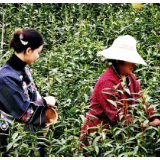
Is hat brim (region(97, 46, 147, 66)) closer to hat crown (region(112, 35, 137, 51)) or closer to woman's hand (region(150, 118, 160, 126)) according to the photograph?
hat crown (region(112, 35, 137, 51))

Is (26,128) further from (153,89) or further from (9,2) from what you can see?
(9,2)

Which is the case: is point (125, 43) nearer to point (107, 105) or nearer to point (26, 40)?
point (107, 105)

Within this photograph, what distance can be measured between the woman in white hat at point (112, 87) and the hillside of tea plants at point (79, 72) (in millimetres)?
82

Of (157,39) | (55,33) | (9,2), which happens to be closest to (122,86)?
(157,39)

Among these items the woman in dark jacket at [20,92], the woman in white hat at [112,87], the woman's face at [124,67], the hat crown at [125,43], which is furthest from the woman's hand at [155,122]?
the woman in dark jacket at [20,92]

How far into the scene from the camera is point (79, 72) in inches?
145

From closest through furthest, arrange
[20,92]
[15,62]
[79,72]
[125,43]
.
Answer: [20,92]
[15,62]
[125,43]
[79,72]

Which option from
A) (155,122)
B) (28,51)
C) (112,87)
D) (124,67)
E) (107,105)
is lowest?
(155,122)

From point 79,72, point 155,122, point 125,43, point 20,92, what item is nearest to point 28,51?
point 20,92

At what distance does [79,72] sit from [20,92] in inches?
57.0

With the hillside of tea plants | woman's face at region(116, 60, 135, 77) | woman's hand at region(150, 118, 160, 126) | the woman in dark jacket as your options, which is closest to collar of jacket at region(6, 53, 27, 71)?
the woman in dark jacket

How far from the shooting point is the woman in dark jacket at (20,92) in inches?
91.4

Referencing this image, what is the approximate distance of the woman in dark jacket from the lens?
7.61ft

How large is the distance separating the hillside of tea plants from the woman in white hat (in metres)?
0.08
